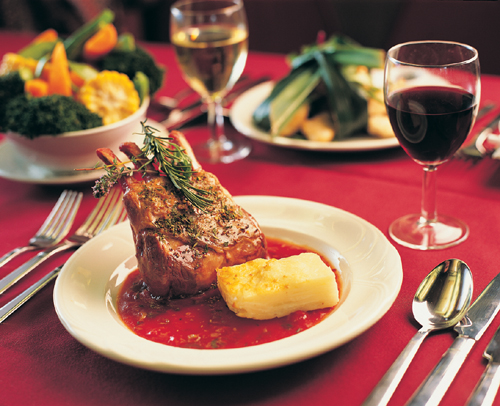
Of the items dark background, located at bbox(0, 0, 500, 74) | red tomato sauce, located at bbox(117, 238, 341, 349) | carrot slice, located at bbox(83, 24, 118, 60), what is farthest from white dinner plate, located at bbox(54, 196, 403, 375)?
dark background, located at bbox(0, 0, 500, 74)

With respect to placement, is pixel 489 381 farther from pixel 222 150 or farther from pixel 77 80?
pixel 77 80

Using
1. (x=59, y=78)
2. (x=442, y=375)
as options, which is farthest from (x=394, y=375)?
(x=59, y=78)

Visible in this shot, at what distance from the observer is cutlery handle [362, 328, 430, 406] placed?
963 millimetres

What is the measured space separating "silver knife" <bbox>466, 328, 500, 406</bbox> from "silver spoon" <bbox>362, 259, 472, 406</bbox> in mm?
103

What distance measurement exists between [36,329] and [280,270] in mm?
638

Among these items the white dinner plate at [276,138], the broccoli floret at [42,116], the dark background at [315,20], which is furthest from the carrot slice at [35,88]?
the dark background at [315,20]

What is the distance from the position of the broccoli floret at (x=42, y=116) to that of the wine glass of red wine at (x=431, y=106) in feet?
3.85

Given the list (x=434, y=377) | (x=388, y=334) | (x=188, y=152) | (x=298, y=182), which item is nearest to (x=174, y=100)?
(x=298, y=182)

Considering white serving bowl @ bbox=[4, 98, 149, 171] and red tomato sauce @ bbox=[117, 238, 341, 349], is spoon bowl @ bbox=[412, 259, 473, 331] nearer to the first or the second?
red tomato sauce @ bbox=[117, 238, 341, 349]

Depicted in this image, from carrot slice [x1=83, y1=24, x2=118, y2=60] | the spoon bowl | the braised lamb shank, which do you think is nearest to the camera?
the spoon bowl

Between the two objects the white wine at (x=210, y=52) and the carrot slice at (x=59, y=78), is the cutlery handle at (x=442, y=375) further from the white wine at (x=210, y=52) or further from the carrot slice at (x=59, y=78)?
the carrot slice at (x=59, y=78)

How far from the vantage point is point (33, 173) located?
210 centimetres

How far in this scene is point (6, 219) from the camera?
74.8 inches

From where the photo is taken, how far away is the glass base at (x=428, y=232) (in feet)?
5.06
